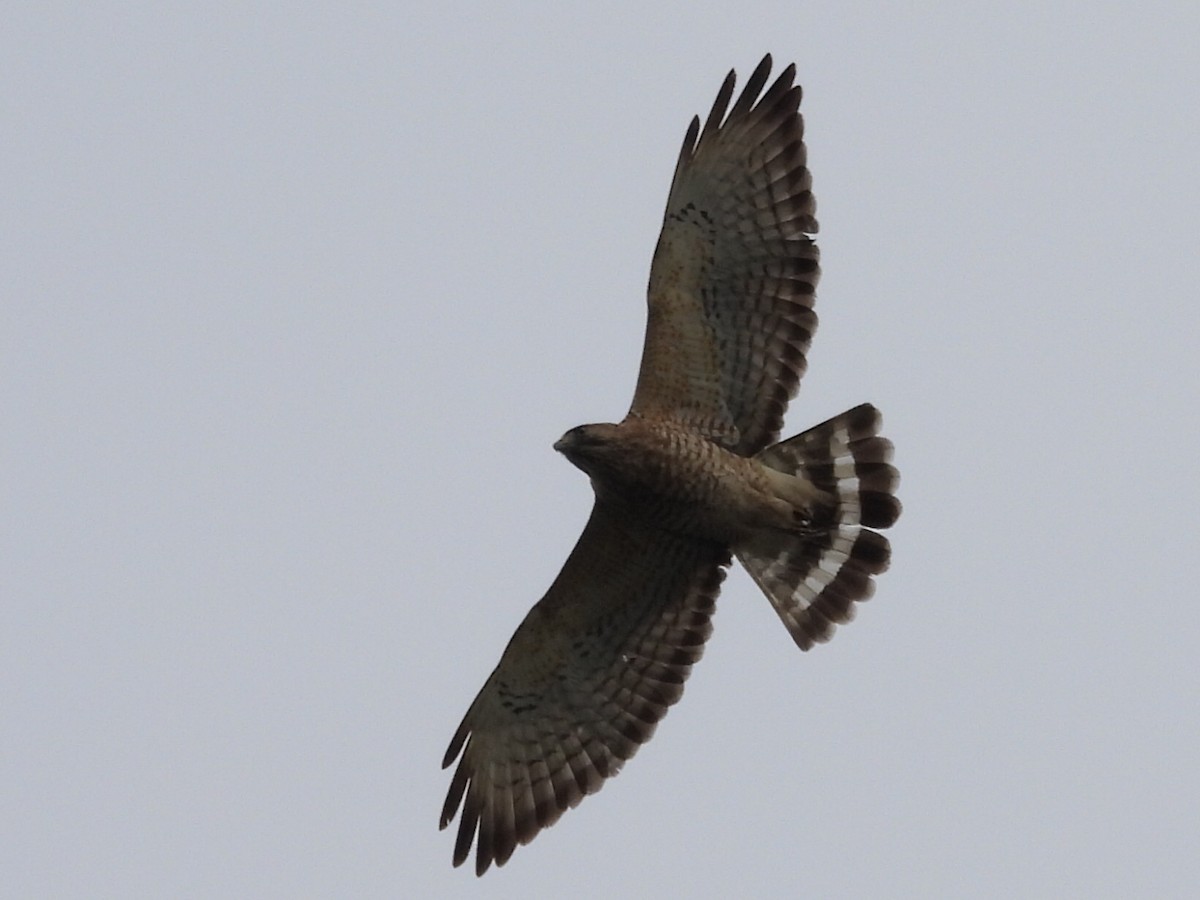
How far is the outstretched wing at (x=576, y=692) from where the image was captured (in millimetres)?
12266

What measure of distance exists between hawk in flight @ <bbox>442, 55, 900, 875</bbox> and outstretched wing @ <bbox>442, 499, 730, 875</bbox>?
0.03 ft

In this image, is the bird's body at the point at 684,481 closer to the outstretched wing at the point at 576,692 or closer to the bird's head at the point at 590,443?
the bird's head at the point at 590,443

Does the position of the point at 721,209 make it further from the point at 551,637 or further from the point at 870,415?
the point at 551,637

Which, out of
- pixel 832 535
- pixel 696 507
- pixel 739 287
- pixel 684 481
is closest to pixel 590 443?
pixel 684 481

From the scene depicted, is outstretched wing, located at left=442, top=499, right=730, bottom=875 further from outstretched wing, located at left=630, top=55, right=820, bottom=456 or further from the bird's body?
outstretched wing, located at left=630, top=55, right=820, bottom=456

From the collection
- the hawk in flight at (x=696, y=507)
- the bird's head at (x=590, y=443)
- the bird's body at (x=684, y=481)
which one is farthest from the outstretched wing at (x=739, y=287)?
the bird's head at (x=590, y=443)

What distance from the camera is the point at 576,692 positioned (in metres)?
12.5

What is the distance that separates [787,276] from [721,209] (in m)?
0.56

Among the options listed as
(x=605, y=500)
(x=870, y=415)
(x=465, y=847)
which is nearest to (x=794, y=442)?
(x=870, y=415)

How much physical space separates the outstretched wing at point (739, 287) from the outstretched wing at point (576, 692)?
91 centimetres

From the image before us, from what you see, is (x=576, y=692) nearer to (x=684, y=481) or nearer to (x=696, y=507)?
(x=696, y=507)

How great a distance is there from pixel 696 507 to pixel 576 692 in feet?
5.11

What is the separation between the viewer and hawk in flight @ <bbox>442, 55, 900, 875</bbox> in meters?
11.9

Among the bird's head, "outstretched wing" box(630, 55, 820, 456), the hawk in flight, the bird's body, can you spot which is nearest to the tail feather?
the hawk in flight
